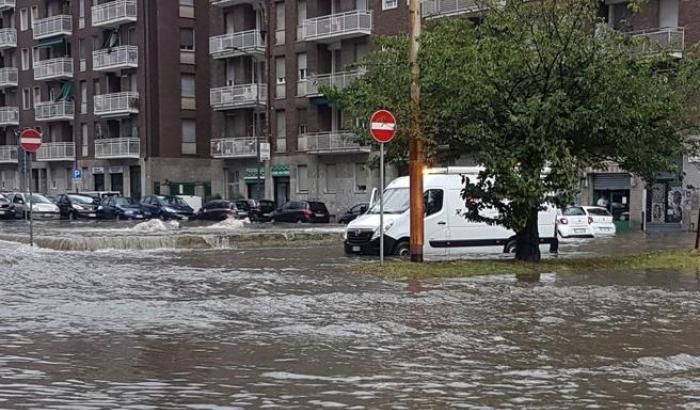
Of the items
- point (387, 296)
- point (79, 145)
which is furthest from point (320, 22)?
point (387, 296)

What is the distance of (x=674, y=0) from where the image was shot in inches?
1521

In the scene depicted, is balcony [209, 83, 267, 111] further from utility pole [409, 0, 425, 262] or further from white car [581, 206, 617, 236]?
utility pole [409, 0, 425, 262]

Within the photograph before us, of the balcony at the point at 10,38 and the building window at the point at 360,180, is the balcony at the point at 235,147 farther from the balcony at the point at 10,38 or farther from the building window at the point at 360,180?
the balcony at the point at 10,38

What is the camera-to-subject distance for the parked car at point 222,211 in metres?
46.6

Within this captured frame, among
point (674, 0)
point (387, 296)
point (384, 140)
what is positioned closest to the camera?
point (387, 296)

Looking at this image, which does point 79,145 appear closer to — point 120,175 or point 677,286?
point 120,175

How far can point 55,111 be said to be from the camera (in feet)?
230

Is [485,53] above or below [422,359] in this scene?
above

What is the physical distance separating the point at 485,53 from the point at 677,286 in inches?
207

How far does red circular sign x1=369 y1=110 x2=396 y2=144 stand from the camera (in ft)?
49.4

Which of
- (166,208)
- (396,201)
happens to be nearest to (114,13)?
(166,208)

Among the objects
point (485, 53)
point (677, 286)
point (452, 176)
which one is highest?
point (485, 53)

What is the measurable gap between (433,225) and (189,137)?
45560 millimetres

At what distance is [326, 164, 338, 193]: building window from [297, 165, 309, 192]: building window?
168 cm
